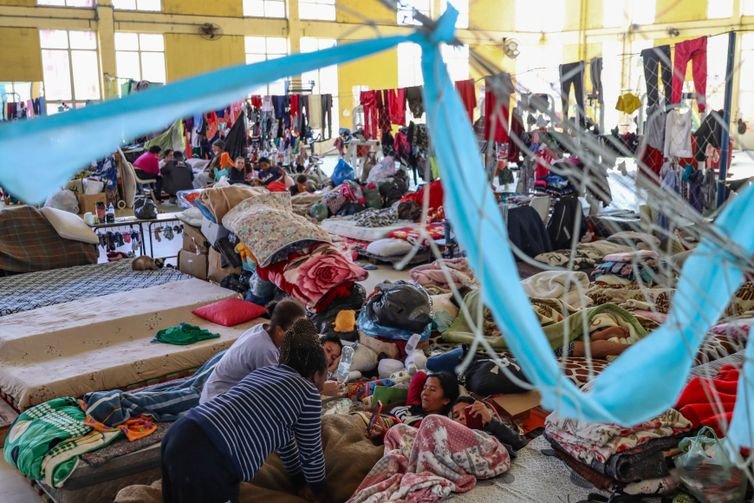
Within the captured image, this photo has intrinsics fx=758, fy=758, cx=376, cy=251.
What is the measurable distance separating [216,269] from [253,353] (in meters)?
3.23

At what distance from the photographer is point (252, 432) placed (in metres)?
2.61

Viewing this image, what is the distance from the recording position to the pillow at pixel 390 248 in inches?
291

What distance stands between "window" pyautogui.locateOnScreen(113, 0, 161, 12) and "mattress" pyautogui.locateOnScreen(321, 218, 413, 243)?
33.3 ft

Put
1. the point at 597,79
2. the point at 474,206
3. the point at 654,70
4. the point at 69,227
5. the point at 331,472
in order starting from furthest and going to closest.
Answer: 1. the point at 597,79
2. the point at 654,70
3. the point at 69,227
4. the point at 331,472
5. the point at 474,206

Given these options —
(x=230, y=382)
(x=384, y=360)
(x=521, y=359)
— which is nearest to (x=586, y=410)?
(x=521, y=359)

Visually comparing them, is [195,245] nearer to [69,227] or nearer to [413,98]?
[69,227]

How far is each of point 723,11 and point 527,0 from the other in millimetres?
6060

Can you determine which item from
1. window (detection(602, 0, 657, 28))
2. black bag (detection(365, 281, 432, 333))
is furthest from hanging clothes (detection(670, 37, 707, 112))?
window (detection(602, 0, 657, 28))

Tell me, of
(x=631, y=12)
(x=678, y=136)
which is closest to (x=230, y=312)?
(x=678, y=136)

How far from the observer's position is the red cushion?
5.02m

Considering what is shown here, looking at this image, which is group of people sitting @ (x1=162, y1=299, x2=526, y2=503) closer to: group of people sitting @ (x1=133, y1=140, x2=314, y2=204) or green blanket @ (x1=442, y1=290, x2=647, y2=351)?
green blanket @ (x1=442, y1=290, x2=647, y2=351)

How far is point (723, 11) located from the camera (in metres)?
18.2

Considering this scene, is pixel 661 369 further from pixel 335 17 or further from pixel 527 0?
pixel 527 0

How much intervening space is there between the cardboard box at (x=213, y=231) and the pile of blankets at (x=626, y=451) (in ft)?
11.8
